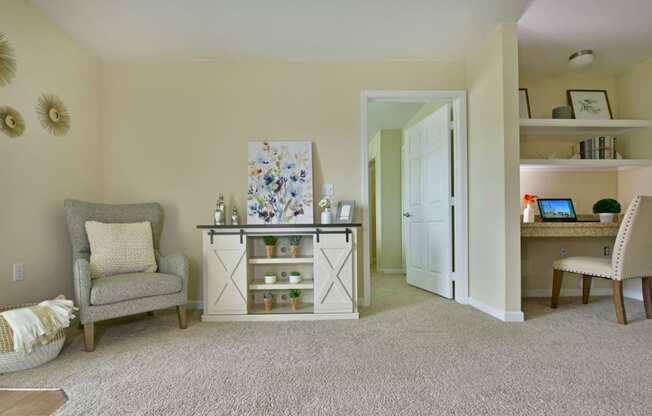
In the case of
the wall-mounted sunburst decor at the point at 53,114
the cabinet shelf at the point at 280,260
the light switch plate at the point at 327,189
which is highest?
the wall-mounted sunburst decor at the point at 53,114

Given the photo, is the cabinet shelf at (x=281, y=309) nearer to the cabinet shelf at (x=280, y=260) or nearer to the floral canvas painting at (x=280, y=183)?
the cabinet shelf at (x=280, y=260)

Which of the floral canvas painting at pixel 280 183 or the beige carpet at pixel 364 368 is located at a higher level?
the floral canvas painting at pixel 280 183

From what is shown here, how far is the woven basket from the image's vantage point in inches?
75.0

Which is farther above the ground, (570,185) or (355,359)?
(570,185)

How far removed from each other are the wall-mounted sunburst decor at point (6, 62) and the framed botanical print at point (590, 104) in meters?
4.92

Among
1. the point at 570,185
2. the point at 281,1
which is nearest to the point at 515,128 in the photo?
the point at 570,185

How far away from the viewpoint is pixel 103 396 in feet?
5.51

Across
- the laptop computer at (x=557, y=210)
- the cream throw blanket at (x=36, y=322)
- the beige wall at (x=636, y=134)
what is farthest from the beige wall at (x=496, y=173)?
the cream throw blanket at (x=36, y=322)

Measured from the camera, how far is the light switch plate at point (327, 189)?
3379 millimetres

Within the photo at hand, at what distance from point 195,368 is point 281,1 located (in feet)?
8.13

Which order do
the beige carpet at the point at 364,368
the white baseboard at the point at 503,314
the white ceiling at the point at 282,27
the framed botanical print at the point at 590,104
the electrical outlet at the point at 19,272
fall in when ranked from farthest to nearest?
the framed botanical print at the point at 590,104 < the white baseboard at the point at 503,314 < the white ceiling at the point at 282,27 < the electrical outlet at the point at 19,272 < the beige carpet at the point at 364,368

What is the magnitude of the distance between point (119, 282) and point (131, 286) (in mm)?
82

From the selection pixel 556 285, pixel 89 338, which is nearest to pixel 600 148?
pixel 556 285

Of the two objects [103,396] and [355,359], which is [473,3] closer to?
[355,359]
